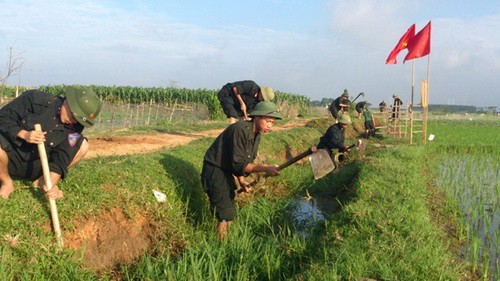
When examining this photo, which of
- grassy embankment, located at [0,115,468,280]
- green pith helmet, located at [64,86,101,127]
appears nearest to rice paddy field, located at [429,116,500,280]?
grassy embankment, located at [0,115,468,280]

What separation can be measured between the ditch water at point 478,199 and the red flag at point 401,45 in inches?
135

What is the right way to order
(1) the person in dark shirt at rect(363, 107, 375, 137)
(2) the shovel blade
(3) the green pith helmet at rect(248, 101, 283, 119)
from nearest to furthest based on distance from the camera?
1. (3) the green pith helmet at rect(248, 101, 283, 119)
2. (2) the shovel blade
3. (1) the person in dark shirt at rect(363, 107, 375, 137)

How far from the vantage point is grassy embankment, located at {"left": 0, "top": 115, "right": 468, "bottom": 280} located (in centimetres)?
329

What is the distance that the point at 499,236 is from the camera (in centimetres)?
478

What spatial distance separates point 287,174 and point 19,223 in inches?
190

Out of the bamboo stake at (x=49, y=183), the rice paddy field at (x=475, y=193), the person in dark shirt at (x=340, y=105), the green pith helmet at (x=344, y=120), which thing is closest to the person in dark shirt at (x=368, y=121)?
the person in dark shirt at (x=340, y=105)

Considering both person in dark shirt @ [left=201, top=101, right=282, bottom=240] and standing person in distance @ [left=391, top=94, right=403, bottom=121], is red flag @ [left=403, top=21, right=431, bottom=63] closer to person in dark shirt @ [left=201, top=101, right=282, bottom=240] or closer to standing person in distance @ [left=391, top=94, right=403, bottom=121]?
standing person in distance @ [left=391, top=94, right=403, bottom=121]

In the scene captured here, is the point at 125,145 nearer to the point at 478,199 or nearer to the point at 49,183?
the point at 49,183

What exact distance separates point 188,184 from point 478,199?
14.7ft

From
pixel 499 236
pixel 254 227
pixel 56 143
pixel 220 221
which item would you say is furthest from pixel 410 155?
pixel 56 143

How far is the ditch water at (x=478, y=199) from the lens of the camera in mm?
4512

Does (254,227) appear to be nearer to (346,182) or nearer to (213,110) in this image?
(346,182)

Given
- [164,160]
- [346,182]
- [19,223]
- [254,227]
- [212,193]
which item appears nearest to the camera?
[19,223]

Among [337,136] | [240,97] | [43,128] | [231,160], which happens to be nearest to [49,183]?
[43,128]
